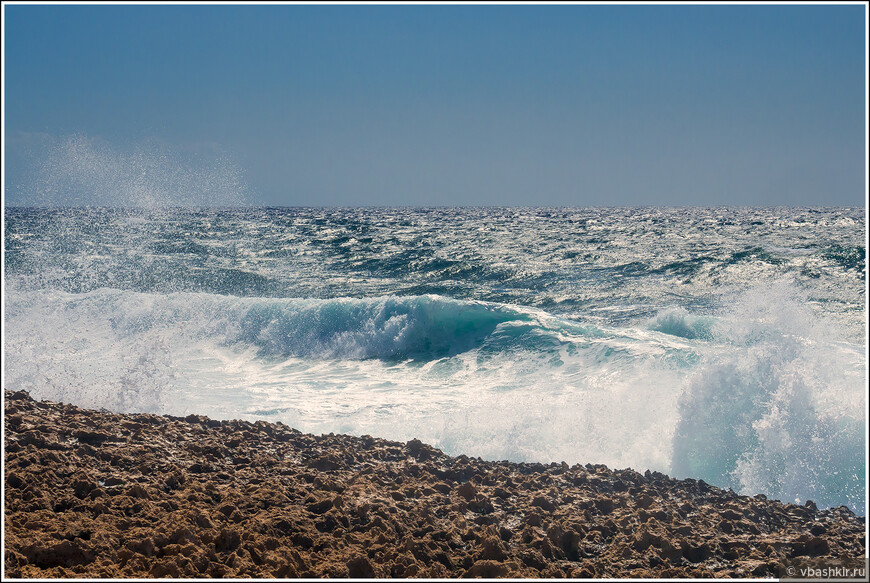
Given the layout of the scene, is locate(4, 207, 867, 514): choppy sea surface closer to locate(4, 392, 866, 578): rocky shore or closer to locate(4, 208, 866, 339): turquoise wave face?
locate(4, 208, 866, 339): turquoise wave face

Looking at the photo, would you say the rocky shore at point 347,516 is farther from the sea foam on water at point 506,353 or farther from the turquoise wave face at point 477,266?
the turquoise wave face at point 477,266

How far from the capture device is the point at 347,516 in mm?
3895

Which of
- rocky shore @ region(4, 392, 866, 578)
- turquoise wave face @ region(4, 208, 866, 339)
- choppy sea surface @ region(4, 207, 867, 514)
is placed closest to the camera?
rocky shore @ region(4, 392, 866, 578)

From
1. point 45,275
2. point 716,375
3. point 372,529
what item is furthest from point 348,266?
point 372,529

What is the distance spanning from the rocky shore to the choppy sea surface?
4.70 feet

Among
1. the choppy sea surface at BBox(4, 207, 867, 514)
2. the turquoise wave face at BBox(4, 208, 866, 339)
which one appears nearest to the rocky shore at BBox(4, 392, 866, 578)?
the choppy sea surface at BBox(4, 207, 867, 514)

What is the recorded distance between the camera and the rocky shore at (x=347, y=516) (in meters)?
3.30

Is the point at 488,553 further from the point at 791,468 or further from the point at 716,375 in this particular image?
the point at 716,375

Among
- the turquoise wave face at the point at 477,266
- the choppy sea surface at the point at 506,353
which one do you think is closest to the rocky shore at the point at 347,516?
the choppy sea surface at the point at 506,353

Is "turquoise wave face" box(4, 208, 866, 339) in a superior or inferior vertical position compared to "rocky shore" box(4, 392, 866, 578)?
superior

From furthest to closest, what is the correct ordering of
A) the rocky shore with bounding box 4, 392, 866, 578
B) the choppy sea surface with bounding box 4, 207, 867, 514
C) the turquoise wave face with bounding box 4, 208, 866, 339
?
the turquoise wave face with bounding box 4, 208, 866, 339 < the choppy sea surface with bounding box 4, 207, 867, 514 < the rocky shore with bounding box 4, 392, 866, 578

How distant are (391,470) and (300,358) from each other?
21.3 feet

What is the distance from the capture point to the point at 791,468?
594 cm

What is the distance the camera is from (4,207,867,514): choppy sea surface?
21.4ft
